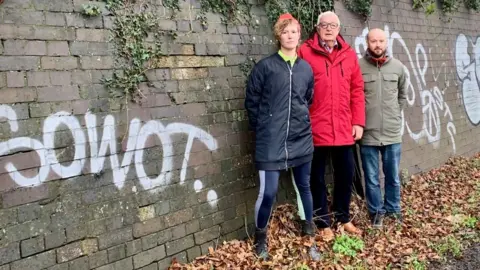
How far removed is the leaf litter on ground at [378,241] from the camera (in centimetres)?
406

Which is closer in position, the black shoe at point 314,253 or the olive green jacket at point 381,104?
the black shoe at point 314,253

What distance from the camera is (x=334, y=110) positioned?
4.50 metres

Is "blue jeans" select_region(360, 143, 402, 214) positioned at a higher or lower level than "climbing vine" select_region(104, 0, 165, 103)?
lower

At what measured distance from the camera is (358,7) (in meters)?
5.82

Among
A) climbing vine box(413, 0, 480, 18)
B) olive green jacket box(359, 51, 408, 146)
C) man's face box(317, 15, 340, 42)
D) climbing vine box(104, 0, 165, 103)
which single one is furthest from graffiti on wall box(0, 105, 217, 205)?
climbing vine box(413, 0, 480, 18)

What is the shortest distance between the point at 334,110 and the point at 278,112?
2.45 feet

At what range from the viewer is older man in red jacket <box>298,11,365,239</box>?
4480 mm

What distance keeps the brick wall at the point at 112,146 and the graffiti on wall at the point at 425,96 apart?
109 inches

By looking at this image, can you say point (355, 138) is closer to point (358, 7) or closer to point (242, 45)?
point (242, 45)

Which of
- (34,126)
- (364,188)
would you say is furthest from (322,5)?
(34,126)

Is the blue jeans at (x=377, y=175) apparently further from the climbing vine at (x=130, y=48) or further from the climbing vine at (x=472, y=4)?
the climbing vine at (x=472, y=4)

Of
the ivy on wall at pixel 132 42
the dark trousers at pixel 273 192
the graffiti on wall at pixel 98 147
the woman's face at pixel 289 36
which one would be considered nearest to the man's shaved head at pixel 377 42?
the woman's face at pixel 289 36

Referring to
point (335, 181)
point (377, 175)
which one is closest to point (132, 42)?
point (335, 181)

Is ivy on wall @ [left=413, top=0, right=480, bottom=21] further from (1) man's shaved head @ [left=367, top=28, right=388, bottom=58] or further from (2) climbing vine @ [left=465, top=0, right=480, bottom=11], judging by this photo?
(1) man's shaved head @ [left=367, top=28, right=388, bottom=58]
